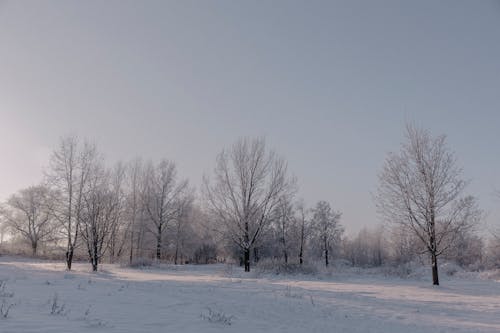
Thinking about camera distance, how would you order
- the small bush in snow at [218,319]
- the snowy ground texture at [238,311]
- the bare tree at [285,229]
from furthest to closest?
the bare tree at [285,229]
the small bush in snow at [218,319]
the snowy ground texture at [238,311]

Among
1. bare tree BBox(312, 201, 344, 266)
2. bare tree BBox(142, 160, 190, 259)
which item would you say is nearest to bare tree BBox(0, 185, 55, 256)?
bare tree BBox(142, 160, 190, 259)

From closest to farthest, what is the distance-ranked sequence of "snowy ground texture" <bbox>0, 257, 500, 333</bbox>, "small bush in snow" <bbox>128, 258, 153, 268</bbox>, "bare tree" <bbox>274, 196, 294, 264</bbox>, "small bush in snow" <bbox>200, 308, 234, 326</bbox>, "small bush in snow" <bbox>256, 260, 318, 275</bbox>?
1. "snowy ground texture" <bbox>0, 257, 500, 333</bbox>
2. "small bush in snow" <bbox>200, 308, 234, 326</bbox>
3. "small bush in snow" <bbox>256, 260, 318, 275</bbox>
4. "small bush in snow" <bbox>128, 258, 153, 268</bbox>
5. "bare tree" <bbox>274, 196, 294, 264</bbox>

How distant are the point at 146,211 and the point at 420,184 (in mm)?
34195

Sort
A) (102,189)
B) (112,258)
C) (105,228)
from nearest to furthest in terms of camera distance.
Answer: (105,228) < (102,189) < (112,258)

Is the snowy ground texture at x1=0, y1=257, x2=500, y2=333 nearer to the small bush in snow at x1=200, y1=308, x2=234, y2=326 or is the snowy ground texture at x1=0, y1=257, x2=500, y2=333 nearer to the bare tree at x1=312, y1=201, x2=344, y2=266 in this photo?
the small bush in snow at x1=200, y1=308, x2=234, y2=326

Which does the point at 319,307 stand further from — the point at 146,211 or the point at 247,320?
the point at 146,211

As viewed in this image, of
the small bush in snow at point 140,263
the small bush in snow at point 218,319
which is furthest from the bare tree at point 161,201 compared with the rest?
the small bush in snow at point 218,319

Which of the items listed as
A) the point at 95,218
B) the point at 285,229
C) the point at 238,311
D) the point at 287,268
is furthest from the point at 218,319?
the point at 285,229

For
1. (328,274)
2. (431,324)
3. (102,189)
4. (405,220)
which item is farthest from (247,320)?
(102,189)

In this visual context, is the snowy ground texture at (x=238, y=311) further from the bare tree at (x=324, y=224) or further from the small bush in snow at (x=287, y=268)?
the bare tree at (x=324, y=224)

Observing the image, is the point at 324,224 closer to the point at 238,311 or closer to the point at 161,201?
the point at 161,201

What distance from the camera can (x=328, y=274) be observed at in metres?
25.0

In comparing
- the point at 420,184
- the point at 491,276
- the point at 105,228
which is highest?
the point at 420,184

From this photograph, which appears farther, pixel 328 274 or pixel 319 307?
pixel 328 274
